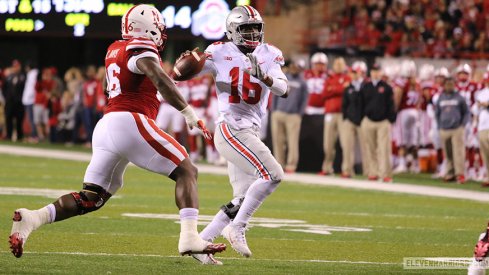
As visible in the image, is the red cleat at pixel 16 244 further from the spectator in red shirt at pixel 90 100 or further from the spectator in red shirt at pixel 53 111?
the spectator in red shirt at pixel 53 111

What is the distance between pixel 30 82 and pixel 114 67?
16.3 metres

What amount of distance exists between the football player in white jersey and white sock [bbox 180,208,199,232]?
954 mm

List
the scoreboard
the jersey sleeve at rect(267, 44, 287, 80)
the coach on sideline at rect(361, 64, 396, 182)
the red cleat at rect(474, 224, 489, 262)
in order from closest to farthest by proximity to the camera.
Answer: the red cleat at rect(474, 224, 489, 262) → the jersey sleeve at rect(267, 44, 287, 80) → the coach on sideline at rect(361, 64, 396, 182) → the scoreboard

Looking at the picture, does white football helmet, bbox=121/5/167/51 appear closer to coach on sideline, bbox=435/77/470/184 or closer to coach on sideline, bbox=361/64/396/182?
coach on sideline, bbox=361/64/396/182

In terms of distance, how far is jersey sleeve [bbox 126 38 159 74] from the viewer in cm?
673

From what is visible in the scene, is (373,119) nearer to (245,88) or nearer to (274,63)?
(274,63)

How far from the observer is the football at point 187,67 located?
7637 mm

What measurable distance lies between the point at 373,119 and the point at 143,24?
9.84m

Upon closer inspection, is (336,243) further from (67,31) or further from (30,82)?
(30,82)

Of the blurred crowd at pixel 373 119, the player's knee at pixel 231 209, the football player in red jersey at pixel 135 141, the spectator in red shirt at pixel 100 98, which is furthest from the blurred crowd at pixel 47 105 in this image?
the football player in red jersey at pixel 135 141

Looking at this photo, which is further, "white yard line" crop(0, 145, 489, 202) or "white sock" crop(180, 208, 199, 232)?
"white yard line" crop(0, 145, 489, 202)

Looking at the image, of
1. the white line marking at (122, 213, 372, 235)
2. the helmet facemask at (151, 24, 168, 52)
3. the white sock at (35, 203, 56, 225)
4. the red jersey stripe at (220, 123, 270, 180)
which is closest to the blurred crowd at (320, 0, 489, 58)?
the white line marking at (122, 213, 372, 235)

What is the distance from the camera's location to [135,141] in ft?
22.2

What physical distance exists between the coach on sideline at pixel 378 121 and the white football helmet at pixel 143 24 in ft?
31.5
